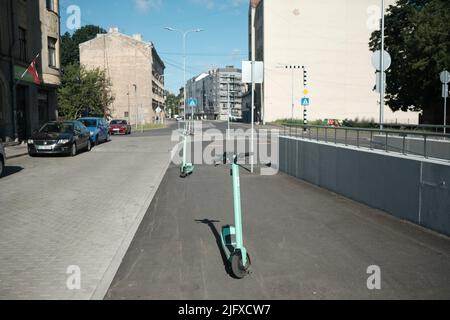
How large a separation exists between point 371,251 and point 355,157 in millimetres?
3955

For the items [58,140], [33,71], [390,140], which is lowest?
[58,140]

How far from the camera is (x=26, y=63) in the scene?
85.5 feet

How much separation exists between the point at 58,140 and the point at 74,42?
220ft

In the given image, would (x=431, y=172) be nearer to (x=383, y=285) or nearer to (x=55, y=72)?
(x=383, y=285)

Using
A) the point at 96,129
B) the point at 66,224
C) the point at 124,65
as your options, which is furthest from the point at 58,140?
the point at 124,65

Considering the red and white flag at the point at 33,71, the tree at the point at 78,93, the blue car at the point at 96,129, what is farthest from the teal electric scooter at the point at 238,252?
the tree at the point at 78,93

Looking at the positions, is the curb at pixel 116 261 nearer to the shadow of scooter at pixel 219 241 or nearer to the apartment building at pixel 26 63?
the shadow of scooter at pixel 219 241

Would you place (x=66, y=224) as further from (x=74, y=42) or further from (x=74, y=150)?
(x=74, y=42)

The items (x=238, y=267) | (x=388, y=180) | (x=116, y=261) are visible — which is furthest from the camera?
(x=388, y=180)

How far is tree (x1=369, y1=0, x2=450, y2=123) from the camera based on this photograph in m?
31.6

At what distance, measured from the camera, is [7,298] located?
4.45 metres

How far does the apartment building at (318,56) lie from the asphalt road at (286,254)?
225 feet

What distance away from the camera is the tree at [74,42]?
258 ft

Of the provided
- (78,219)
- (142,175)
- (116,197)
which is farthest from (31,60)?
(78,219)
